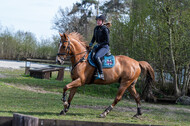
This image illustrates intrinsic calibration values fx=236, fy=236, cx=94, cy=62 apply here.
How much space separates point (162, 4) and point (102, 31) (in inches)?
340

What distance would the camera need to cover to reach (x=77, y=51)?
26.1 ft

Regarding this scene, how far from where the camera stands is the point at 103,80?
795 cm

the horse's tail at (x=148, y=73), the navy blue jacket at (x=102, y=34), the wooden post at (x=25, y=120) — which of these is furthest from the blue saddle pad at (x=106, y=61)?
the wooden post at (x=25, y=120)

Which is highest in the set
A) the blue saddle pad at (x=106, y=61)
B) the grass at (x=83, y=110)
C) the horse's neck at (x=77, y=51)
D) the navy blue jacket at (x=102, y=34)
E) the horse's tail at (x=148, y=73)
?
the navy blue jacket at (x=102, y=34)

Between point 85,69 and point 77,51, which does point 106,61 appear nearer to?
point 85,69

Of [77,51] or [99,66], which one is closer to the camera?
[99,66]

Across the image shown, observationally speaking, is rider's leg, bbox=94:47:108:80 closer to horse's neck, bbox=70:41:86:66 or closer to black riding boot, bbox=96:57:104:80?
black riding boot, bbox=96:57:104:80

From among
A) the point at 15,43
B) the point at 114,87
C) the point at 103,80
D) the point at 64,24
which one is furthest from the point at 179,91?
the point at 15,43

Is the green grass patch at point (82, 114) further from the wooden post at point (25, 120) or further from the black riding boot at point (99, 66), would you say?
the wooden post at point (25, 120)

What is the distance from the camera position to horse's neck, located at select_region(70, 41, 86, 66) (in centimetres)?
783

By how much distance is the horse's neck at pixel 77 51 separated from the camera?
783 centimetres

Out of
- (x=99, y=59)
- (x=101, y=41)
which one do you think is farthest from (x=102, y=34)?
(x=99, y=59)

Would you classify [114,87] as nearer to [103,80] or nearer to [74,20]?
[103,80]

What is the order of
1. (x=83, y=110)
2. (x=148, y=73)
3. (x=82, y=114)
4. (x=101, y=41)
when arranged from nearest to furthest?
(x=82, y=114) → (x=101, y=41) → (x=83, y=110) → (x=148, y=73)
